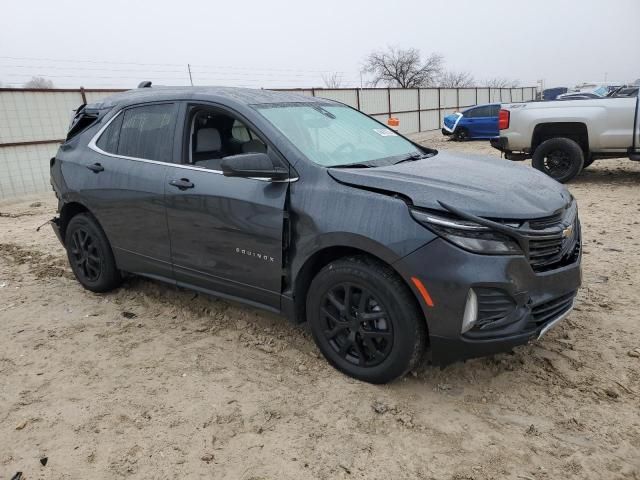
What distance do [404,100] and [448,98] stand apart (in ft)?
18.8

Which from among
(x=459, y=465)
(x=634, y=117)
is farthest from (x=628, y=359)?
(x=634, y=117)

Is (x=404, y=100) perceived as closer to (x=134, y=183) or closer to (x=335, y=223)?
(x=134, y=183)

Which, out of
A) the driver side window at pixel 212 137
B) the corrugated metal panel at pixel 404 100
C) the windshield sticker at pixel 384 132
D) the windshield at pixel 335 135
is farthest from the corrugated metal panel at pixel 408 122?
the driver side window at pixel 212 137

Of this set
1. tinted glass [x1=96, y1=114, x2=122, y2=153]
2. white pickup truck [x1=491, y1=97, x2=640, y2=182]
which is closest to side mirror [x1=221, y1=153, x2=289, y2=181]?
tinted glass [x1=96, y1=114, x2=122, y2=153]

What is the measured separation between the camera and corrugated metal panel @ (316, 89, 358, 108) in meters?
18.6

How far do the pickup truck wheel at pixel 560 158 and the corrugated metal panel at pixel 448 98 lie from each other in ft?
63.4

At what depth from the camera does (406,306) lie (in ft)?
8.85

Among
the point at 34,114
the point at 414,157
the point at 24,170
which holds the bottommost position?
the point at 24,170

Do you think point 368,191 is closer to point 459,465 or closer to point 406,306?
point 406,306

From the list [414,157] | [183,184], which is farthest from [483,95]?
[183,184]

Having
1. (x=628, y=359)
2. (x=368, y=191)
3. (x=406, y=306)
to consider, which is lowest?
(x=628, y=359)

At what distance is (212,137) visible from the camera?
3676mm

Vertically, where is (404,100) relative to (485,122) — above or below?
above

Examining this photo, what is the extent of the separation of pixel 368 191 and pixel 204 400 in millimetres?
1527
